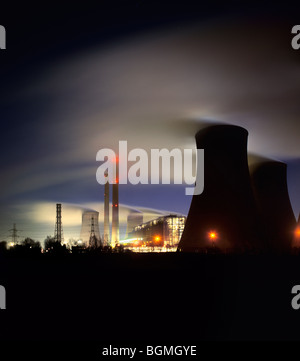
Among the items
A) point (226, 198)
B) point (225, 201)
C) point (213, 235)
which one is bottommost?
point (213, 235)

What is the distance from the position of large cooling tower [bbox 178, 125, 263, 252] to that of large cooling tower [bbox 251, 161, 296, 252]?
5.11 m

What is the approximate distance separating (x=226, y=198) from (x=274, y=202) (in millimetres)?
8697

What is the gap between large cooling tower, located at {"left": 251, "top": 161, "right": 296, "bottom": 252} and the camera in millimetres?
27375

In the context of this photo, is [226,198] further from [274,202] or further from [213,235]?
[274,202]

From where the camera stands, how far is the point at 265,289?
22.4 feet

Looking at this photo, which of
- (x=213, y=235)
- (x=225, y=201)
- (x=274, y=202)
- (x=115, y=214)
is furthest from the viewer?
(x=115, y=214)

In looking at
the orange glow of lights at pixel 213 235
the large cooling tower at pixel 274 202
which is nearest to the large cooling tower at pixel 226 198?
the orange glow of lights at pixel 213 235

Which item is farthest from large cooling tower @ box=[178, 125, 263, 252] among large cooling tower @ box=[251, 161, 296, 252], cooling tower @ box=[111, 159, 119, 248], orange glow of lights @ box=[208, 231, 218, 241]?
cooling tower @ box=[111, 159, 119, 248]

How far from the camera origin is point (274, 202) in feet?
93.6

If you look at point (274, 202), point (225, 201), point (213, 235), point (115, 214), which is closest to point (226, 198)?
point (225, 201)

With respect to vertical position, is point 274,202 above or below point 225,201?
above

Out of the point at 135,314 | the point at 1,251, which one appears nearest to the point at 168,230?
the point at 1,251

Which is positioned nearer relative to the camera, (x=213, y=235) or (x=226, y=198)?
(x=213, y=235)

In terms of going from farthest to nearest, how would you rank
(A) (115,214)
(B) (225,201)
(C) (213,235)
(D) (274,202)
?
(A) (115,214), (D) (274,202), (B) (225,201), (C) (213,235)
